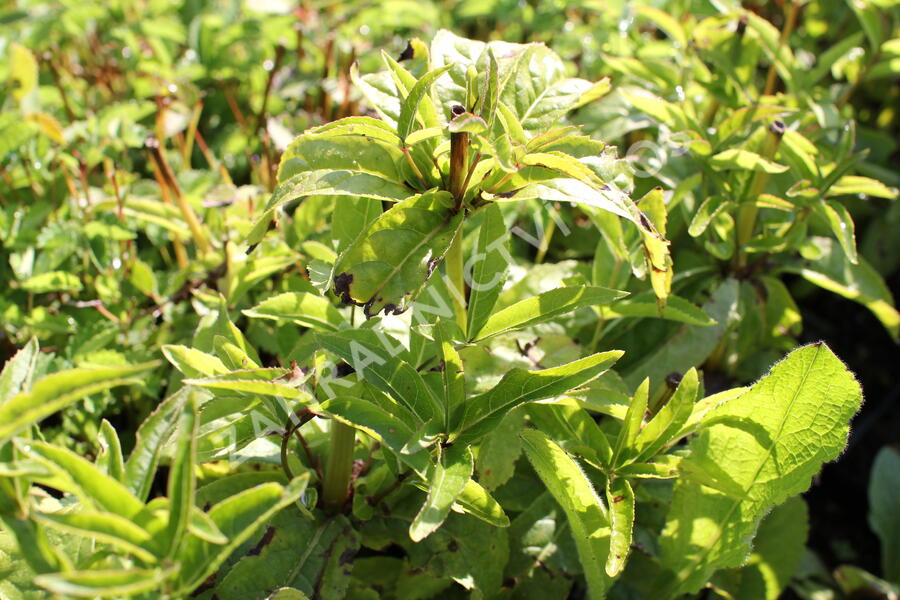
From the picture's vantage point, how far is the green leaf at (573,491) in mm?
1112

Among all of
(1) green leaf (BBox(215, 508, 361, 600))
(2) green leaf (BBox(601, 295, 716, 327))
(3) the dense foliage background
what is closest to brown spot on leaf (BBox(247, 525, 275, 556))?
(1) green leaf (BBox(215, 508, 361, 600))

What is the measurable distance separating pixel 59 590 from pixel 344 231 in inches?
26.1

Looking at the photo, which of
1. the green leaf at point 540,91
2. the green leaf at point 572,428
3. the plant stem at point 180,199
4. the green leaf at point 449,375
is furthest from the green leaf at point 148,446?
the plant stem at point 180,199

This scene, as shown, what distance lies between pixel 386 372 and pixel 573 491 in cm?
32

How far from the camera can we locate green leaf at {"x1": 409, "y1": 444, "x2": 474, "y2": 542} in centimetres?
90

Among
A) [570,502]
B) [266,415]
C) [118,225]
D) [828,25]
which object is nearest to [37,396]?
[266,415]

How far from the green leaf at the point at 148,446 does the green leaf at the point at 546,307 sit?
0.45 meters

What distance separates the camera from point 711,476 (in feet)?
3.91

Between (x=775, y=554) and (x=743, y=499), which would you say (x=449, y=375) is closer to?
(x=743, y=499)

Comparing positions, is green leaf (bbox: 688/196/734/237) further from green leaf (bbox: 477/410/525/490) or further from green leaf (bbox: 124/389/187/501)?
green leaf (bbox: 124/389/187/501)

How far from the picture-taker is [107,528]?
0.82 m

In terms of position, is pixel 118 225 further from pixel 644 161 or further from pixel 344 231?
pixel 644 161

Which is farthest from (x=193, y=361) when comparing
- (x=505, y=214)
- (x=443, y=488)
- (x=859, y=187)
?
(x=859, y=187)

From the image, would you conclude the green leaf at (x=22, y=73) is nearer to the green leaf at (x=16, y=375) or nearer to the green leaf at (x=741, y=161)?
the green leaf at (x=16, y=375)
